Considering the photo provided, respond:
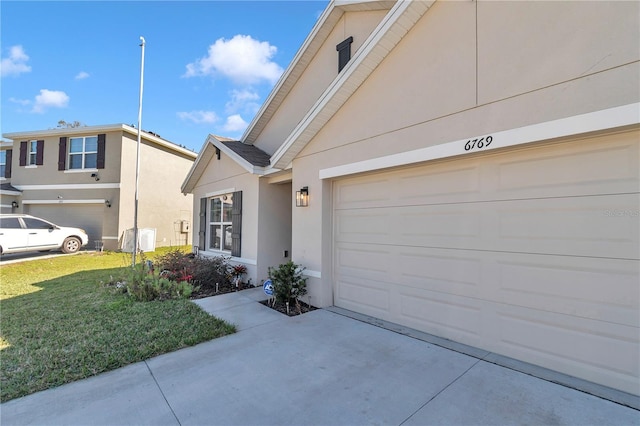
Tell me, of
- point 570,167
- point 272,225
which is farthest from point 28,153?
point 570,167

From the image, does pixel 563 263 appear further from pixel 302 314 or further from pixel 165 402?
pixel 165 402

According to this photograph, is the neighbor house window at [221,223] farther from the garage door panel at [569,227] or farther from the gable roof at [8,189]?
the gable roof at [8,189]

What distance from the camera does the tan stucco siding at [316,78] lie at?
6.80 meters

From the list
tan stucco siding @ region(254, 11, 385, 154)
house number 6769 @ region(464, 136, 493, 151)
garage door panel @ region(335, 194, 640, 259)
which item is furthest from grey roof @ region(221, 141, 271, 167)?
house number 6769 @ region(464, 136, 493, 151)

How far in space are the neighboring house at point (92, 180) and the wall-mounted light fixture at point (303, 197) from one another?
12738mm

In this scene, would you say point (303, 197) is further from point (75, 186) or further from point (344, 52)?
point (75, 186)

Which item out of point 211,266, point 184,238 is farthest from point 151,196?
point 211,266

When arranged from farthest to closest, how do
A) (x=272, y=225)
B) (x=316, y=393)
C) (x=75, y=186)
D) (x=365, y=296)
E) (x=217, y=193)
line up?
(x=75, y=186)
(x=217, y=193)
(x=272, y=225)
(x=365, y=296)
(x=316, y=393)

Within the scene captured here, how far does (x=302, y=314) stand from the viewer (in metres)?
5.19

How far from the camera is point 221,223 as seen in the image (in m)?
9.45

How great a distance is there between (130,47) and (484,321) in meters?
12.8

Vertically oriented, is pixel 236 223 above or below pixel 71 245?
above

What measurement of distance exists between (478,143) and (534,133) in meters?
0.57

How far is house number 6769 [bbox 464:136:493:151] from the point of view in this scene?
345 cm
